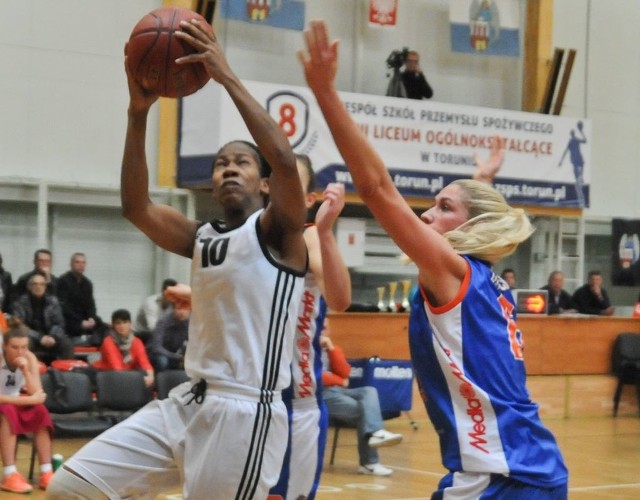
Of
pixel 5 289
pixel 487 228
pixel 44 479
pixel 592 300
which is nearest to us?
pixel 487 228

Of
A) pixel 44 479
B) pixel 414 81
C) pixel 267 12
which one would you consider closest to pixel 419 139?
pixel 414 81

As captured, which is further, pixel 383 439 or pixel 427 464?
pixel 427 464

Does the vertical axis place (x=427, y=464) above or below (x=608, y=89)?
below

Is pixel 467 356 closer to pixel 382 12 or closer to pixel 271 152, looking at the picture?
pixel 271 152

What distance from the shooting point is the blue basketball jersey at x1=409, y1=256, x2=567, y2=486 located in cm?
322

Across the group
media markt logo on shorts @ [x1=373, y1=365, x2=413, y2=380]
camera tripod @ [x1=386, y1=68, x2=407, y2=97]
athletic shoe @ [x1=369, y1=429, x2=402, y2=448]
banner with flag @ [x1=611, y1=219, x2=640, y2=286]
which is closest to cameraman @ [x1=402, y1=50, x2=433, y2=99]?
camera tripod @ [x1=386, y1=68, x2=407, y2=97]

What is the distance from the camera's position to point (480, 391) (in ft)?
10.6

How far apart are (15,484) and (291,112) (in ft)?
24.4

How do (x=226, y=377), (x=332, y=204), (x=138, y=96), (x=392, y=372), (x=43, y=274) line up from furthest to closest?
(x=43, y=274), (x=392, y=372), (x=332, y=204), (x=138, y=96), (x=226, y=377)

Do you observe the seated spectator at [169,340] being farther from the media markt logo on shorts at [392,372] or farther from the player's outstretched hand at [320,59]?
the player's outstretched hand at [320,59]

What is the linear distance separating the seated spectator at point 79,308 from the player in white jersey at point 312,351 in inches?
300

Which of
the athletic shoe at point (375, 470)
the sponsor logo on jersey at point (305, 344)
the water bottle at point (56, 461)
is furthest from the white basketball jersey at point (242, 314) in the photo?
the athletic shoe at point (375, 470)

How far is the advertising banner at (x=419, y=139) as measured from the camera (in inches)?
559

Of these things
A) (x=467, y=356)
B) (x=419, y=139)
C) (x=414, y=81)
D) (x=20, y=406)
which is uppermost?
(x=414, y=81)
